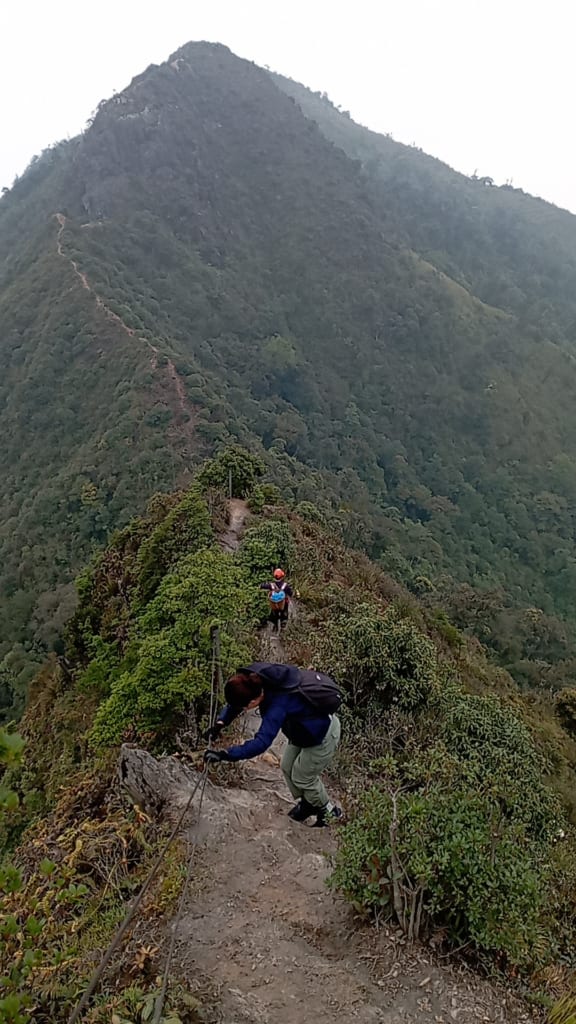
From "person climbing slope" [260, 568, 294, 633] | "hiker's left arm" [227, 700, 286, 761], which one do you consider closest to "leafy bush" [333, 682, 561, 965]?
"hiker's left arm" [227, 700, 286, 761]

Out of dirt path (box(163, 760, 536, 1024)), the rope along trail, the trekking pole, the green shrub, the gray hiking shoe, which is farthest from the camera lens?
the green shrub

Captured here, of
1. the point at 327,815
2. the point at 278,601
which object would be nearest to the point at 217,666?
the point at 278,601

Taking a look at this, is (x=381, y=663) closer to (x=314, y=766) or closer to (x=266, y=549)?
(x=314, y=766)

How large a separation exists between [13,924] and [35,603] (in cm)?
2738

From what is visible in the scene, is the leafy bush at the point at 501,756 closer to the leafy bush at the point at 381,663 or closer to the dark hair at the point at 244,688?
the leafy bush at the point at 381,663

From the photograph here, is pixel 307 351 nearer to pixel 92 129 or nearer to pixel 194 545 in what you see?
pixel 92 129

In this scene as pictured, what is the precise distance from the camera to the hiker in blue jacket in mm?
4055

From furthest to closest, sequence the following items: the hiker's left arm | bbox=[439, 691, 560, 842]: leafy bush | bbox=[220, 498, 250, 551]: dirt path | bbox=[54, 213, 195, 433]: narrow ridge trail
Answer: bbox=[54, 213, 195, 433]: narrow ridge trail < bbox=[220, 498, 250, 551]: dirt path < bbox=[439, 691, 560, 842]: leafy bush < the hiker's left arm

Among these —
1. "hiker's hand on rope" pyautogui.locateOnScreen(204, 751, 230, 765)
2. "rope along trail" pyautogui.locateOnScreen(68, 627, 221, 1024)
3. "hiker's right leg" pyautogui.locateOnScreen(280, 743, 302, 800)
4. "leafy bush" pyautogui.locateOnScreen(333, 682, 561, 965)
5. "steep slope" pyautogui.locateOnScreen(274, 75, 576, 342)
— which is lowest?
"rope along trail" pyautogui.locateOnScreen(68, 627, 221, 1024)

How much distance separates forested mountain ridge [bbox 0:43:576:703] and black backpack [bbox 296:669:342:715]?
1930 centimetres

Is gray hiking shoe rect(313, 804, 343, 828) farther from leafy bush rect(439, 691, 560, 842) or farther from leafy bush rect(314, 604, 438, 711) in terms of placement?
leafy bush rect(314, 604, 438, 711)

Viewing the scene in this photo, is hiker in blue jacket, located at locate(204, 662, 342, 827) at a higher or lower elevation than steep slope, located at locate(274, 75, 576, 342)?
lower

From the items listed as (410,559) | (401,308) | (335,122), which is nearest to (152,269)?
(401,308)

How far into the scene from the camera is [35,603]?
28016 mm
